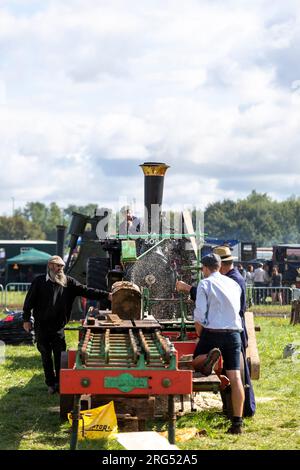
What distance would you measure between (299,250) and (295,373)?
972 inches

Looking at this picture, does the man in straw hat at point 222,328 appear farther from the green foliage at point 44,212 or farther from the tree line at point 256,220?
the green foliage at point 44,212

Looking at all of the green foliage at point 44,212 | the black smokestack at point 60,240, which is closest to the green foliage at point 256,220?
the green foliage at point 44,212

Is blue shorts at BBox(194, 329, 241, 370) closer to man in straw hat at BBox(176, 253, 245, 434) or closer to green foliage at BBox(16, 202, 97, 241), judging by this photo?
man in straw hat at BBox(176, 253, 245, 434)

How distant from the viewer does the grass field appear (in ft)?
26.1

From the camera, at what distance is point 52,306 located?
10.6m

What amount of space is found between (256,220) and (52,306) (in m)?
119

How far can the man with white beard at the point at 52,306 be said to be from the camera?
34.8ft

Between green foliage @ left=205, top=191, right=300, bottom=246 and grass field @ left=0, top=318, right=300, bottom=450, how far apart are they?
108 m

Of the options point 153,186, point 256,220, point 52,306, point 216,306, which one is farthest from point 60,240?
point 256,220

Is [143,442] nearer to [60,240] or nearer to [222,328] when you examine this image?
[222,328]

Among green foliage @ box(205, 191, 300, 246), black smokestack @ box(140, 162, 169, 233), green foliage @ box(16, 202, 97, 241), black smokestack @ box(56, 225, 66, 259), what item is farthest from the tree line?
black smokestack @ box(140, 162, 169, 233)

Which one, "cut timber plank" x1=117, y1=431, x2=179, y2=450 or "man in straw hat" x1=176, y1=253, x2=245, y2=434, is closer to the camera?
"cut timber plank" x1=117, y1=431, x2=179, y2=450
